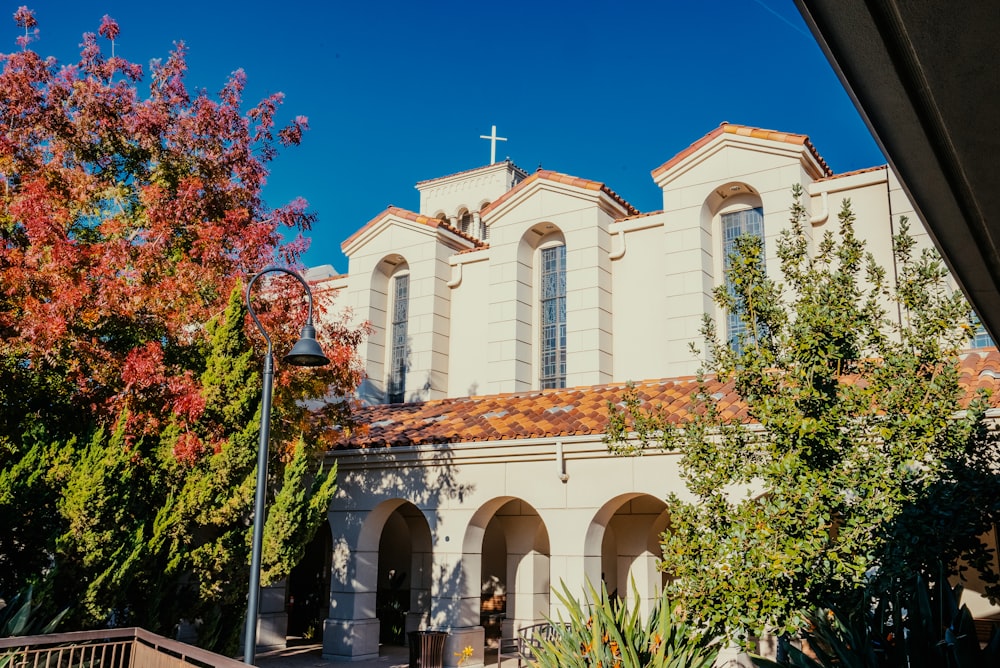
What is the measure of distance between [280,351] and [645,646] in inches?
284

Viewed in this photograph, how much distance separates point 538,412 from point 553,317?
535 cm

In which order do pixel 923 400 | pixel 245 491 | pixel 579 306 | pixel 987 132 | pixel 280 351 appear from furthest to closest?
pixel 579 306 < pixel 280 351 < pixel 245 491 < pixel 923 400 < pixel 987 132

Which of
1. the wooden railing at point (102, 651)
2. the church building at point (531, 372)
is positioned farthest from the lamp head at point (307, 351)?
the church building at point (531, 372)

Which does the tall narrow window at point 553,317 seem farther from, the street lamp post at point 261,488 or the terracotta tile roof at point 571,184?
the street lamp post at point 261,488

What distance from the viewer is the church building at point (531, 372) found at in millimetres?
14781

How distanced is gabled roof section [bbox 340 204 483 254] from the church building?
6 cm

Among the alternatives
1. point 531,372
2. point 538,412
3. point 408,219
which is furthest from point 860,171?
point 408,219

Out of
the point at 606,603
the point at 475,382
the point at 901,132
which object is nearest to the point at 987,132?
the point at 901,132

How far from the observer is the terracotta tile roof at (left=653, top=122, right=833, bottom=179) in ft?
58.0

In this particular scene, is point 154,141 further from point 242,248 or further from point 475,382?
point 475,382

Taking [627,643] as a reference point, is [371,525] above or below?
above

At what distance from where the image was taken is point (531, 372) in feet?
67.7

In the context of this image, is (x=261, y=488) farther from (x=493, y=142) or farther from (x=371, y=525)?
(x=493, y=142)

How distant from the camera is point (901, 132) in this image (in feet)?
8.95
